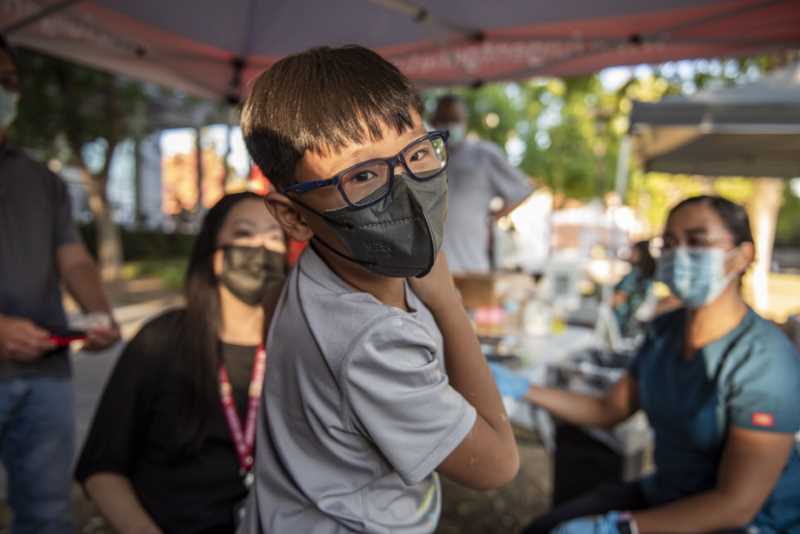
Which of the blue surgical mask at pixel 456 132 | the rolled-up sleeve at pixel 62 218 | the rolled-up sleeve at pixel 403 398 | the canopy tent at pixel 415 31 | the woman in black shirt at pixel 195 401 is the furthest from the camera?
the blue surgical mask at pixel 456 132

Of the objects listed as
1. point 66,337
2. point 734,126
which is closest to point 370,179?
point 66,337

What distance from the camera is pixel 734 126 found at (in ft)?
10.7

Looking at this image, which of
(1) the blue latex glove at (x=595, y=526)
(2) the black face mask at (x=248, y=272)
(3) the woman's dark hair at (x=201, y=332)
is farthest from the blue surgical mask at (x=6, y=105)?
(1) the blue latex glove at (x=595, y=526)

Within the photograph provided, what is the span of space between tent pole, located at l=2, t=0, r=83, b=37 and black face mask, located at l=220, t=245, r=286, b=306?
1.80 metres

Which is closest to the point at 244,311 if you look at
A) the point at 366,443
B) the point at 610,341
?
the point at 366,443

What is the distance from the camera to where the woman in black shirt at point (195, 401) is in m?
1.64

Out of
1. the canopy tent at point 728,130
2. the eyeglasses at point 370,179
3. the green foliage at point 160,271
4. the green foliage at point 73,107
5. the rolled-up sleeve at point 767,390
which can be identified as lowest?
the green foliage at point 160,271

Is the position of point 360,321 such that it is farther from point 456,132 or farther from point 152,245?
point 152,245

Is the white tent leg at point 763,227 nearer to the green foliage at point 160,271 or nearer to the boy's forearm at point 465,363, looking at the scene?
the boy's forearm at point 465,363

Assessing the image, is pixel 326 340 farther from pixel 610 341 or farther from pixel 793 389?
pixel 610 341

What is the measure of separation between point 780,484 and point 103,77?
487 inches

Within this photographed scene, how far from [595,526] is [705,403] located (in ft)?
1.73

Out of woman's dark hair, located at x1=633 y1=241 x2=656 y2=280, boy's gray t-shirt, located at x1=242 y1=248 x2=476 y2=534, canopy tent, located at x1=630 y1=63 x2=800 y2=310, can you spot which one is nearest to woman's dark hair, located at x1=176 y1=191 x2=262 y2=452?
boy's gray t-shirt, located at x1=242 y1=248 x2=476 y2=534

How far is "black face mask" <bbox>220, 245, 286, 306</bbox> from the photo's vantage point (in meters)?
1.79
